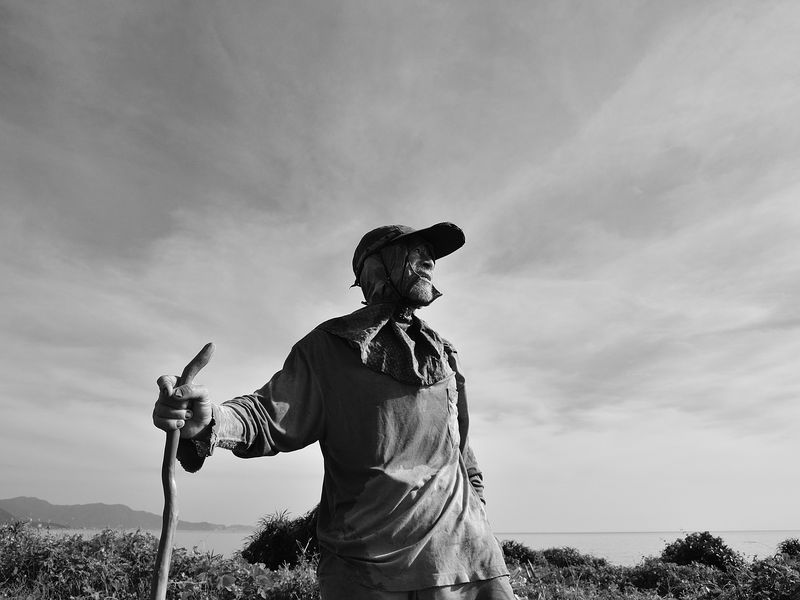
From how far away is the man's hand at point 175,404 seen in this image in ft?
7.87

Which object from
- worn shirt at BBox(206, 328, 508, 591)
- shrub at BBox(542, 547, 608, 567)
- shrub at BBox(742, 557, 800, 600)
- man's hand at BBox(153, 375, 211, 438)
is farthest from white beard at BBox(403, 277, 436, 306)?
shrub at BBox(542, 547, 608, 567)

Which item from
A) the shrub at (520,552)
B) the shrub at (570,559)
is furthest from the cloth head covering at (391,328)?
the shrub at (520,552)

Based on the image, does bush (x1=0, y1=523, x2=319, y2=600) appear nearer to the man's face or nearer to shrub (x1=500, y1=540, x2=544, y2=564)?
the man's face

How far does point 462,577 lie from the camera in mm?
2971

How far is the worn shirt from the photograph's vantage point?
2.91 metres

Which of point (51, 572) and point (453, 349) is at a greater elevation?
point (453, 349)

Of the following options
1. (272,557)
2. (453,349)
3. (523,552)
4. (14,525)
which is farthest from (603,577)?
(453,349)

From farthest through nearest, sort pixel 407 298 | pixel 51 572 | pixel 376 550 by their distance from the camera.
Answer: pixel 51 572
pixel 407 298
pixel 376 550

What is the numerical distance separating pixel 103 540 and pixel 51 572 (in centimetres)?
78

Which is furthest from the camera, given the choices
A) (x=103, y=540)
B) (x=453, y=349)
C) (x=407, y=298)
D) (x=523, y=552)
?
(x=523, y=552)

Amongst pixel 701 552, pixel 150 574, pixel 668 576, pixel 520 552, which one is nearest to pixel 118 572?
pixel 150 574

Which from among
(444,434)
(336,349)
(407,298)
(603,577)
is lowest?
(603,577)

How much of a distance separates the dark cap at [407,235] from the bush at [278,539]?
37.0 ft

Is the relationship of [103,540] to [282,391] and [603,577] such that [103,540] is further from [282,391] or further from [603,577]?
[603,577]
